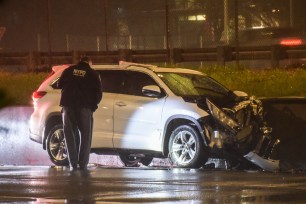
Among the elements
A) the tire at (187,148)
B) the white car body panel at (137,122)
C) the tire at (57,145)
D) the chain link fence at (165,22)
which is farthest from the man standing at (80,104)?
the chain link fence at (165,22)

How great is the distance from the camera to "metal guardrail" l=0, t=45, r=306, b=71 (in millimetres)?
23125

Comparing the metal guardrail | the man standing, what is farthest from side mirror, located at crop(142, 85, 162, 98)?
the metal guardrail

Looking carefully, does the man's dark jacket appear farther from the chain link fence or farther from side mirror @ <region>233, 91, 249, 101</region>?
the chain link fence

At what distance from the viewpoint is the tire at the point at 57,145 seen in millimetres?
15438

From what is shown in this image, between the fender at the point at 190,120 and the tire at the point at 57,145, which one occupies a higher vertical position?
the fender at the point at 190,120

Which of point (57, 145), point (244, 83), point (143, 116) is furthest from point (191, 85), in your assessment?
point (244, 83)

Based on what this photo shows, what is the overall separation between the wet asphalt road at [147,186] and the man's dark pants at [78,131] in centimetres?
23

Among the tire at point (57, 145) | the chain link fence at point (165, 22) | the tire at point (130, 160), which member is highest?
the chain link fence at point (165, 22)

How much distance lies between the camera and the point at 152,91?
14836 millimetres

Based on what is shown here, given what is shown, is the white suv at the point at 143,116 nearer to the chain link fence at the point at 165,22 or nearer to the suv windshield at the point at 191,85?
the suv windshield at the point at 191,85

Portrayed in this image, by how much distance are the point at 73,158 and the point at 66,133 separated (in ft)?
1.33

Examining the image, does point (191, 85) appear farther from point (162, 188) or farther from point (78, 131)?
point (162, 188)

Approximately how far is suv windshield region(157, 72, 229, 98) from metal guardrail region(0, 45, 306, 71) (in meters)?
7.42

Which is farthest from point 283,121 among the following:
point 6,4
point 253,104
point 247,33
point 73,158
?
point 6,4
